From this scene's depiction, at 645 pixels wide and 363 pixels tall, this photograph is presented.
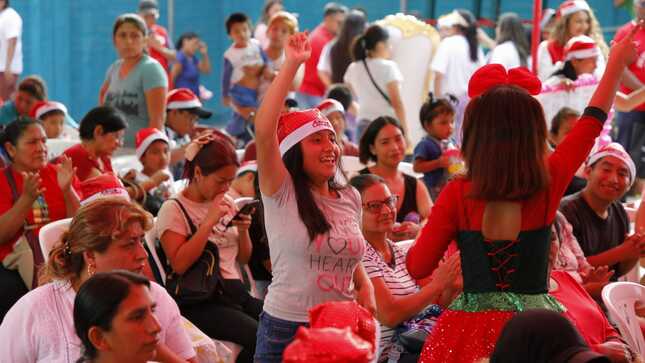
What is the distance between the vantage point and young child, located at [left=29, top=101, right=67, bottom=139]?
784cm

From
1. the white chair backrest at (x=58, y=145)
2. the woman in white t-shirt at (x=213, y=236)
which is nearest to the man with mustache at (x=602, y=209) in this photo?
the woman in white t-shirt at (x=213, y=236)

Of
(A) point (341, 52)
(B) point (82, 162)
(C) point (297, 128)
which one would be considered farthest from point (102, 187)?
(A) point (341, 52)

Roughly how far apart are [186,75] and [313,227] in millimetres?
8772

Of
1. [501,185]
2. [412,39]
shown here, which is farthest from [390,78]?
[501,185]

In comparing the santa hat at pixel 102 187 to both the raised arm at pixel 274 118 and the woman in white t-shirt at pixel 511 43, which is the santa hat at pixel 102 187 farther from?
the woman in white t-shirt at pixel 511 43

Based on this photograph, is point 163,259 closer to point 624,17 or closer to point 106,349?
point 106,349

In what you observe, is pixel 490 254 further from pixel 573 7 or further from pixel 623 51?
pixel 573 7

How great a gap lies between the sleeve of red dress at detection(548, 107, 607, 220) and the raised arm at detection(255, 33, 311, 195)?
761mm

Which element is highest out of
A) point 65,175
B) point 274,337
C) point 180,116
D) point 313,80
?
point 274,337

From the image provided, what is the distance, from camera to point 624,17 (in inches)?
513

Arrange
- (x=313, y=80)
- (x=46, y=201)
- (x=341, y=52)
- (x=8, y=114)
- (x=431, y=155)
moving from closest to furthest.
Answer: (x=46, y=201), (x=431, y=155), (x=8, y=114), (x=341, y=52), (x=313, y=80)

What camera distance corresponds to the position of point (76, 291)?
11.4ft

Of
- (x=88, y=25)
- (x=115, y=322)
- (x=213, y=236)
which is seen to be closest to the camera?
(x=115, y=322)

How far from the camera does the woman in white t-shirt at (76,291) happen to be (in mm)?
3338
